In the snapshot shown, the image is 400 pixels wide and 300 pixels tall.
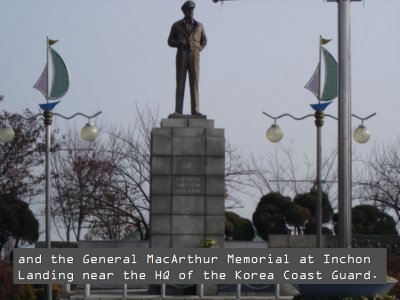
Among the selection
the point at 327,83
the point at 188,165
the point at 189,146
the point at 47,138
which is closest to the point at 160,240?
the point at 188,165

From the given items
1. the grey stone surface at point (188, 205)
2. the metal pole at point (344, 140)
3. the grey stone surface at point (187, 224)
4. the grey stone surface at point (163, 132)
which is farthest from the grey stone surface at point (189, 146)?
the metal pole at point (344, 140)

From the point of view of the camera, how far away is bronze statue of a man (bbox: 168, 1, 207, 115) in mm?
27938

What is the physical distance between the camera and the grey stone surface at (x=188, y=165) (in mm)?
27625

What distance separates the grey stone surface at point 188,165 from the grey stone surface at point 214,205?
0.72m

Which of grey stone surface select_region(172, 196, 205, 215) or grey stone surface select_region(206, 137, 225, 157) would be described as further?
grey stone surface select_region(206, 137, 225, 157)

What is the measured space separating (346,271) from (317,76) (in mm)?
12053

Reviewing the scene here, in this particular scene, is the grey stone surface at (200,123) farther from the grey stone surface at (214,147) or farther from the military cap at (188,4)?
the military cap at (188,4)

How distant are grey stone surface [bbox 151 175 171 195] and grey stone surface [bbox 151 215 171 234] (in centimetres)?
62

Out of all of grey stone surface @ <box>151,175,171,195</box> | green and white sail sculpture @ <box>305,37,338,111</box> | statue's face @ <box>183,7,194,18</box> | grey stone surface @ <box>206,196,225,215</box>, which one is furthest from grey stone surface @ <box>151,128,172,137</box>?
green and white sail sculpture @ <box>305,37,338,111</box>

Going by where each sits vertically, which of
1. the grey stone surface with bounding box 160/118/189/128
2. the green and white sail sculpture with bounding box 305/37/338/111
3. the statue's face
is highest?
the statue's face

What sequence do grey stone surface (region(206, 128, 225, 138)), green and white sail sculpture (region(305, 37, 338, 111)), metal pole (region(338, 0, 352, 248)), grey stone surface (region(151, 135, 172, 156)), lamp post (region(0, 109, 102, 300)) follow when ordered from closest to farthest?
metal pole (region(338, 0, 352, 248))
lamp post (region(0, 109, 102, 300))
green and white sail sculpture (region(305, 37, 338, 111))
grey stone surface (region(151, 135, 172, 156))
grey stone surface (region(206, 128, 225, 138))

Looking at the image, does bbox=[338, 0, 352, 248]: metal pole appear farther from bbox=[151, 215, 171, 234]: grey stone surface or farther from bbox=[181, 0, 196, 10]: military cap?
bbox=[181, 0, 196, 10]: military cap

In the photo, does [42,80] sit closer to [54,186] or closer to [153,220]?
[153,220]

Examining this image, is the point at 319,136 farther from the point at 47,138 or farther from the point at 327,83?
the point at 47,138
